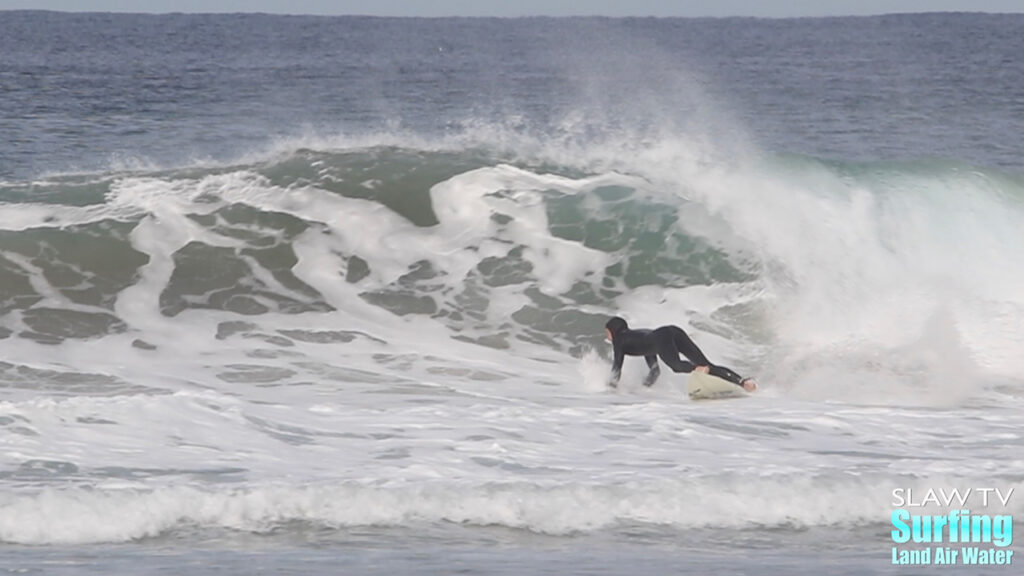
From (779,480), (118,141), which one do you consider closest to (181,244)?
(779,480)

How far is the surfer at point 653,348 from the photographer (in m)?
12.0

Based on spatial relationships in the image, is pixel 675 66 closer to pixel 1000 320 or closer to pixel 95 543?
pixel 1000 320

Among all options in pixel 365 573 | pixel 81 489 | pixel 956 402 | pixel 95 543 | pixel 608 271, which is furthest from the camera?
pixel 608 271

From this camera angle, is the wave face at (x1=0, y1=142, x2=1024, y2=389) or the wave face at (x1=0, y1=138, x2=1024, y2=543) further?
the wave face at (x1=0, y1=142, x2=1024, y2=389)

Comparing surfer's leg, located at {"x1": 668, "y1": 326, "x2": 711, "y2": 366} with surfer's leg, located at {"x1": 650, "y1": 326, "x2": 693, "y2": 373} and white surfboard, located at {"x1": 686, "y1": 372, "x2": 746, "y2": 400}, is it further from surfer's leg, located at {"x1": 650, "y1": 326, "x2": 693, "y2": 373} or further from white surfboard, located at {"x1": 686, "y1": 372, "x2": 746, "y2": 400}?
white surfboard, located at {"x1": 686, "y1": 372, "x2": 746, "y2": 400}

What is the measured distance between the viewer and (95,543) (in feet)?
26.5

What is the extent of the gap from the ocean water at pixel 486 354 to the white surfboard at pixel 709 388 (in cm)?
13

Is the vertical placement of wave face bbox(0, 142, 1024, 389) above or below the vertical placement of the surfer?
above

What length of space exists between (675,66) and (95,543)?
194 feet

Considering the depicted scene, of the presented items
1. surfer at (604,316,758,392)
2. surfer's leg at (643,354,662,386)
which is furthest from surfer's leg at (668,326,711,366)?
surfer's leg at (643,354,662,386)

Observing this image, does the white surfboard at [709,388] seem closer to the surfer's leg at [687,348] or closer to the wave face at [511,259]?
the surfer's leg at [687,348]

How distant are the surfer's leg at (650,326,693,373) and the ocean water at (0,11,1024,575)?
21cm

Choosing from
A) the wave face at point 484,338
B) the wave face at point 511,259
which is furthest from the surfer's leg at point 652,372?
the wave face at point 511,259

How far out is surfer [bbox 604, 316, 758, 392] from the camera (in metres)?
12.0
